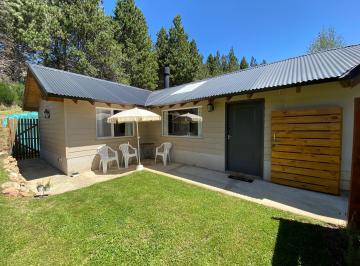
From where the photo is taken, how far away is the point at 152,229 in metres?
3.20

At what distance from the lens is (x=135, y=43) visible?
21141 millimetres

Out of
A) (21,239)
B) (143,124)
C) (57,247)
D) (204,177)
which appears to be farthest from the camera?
(143,124)

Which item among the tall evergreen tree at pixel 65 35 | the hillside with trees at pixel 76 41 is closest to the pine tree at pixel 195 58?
the hillside with trees at pixel 76 41

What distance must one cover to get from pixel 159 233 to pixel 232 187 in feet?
9.27

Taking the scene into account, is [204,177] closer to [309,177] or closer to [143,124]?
[309,177]

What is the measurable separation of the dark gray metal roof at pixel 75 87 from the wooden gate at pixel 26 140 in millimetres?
4033

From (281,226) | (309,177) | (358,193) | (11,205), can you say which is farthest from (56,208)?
(309,177)

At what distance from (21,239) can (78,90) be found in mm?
5262

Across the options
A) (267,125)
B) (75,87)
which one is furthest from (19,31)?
(267,125)

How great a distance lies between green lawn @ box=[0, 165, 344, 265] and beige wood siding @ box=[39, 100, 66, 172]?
292 cm

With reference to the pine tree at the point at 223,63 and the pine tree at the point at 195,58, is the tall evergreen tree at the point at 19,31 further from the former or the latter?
the pine tree at the point at 223,63

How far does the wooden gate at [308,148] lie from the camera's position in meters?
4.51

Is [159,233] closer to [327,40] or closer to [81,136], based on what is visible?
[81,136]

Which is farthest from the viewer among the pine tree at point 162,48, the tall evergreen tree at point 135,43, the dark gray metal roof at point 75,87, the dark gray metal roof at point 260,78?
the pine tree at point 162,48
